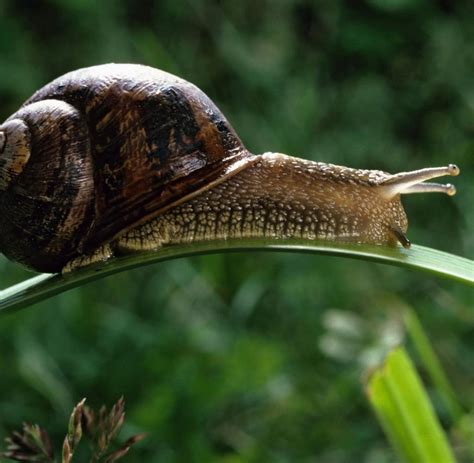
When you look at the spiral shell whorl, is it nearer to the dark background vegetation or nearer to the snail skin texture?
the snail skin texture

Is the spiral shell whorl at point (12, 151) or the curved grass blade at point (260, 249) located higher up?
the spiral shell whorl at point (12, 151)

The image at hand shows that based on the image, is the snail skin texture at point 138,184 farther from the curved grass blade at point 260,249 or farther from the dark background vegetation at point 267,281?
the dark background vegetation at point 267,281

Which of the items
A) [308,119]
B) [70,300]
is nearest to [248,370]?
[70,300]

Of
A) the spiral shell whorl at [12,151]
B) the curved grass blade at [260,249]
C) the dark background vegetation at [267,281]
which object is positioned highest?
the spiral shell whorl at [12,151]

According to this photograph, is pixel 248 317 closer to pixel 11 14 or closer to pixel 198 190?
pixel 198 190

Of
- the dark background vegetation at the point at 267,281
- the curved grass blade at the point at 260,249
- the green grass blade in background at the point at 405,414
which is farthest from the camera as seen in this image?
the dark background vegetation at the point at 267,281

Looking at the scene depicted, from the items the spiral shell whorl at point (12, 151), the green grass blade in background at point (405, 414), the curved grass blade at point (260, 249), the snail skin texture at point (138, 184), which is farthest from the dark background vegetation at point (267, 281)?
the spiral shell whorl at point (12, 151)
